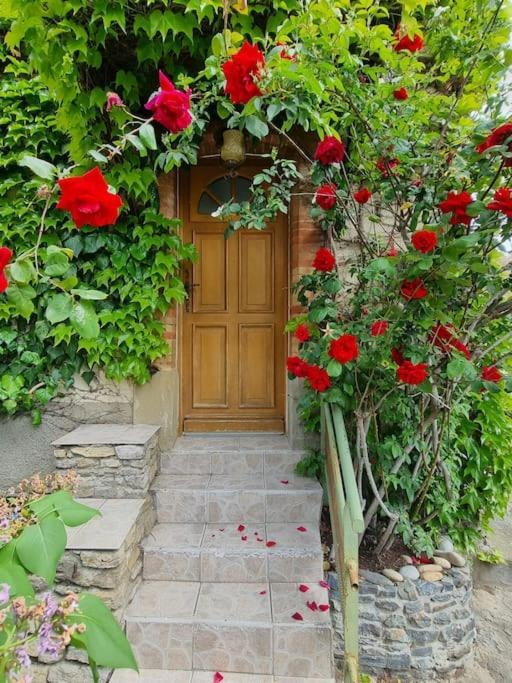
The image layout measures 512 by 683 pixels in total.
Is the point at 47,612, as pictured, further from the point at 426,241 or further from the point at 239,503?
the point at 239,503

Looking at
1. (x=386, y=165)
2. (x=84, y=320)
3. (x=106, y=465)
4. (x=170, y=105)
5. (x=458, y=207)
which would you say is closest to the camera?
(x=84, y=320)

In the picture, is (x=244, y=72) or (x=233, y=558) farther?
(x=233, y=558)

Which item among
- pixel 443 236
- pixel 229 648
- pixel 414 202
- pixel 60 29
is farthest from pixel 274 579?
pixel 60 29

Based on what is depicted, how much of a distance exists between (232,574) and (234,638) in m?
0.30

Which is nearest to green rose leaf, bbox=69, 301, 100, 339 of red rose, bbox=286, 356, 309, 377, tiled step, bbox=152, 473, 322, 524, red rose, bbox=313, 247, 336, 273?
red rose, bbox=286, 356, 309, 377

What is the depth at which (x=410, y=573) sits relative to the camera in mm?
2008

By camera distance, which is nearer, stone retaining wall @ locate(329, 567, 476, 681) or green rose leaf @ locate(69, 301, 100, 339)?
green rose leaf @ locate(69, 301, 100, 339)

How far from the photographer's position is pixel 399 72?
2096 millimetres

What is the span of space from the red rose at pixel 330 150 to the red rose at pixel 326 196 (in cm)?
16

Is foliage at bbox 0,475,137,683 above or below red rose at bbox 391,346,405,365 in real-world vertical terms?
below

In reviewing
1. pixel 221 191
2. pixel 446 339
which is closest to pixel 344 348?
pixel 446 339

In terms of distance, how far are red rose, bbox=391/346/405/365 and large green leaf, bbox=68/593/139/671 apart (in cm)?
148

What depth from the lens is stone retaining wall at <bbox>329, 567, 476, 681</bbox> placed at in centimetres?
192

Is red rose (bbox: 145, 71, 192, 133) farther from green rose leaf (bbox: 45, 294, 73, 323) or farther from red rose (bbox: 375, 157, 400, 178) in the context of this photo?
red rose (bbox: 375, 157, 400, 178)
